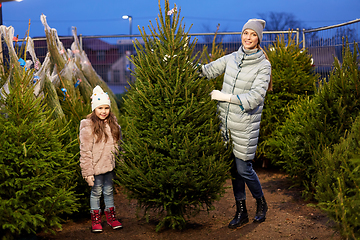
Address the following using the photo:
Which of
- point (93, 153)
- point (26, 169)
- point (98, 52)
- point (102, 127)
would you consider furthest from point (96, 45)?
point (26, 169)

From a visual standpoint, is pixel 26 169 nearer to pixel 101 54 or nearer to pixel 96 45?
pixel 101 54

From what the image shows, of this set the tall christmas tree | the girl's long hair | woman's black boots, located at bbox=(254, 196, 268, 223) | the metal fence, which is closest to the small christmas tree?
the girl's long hair

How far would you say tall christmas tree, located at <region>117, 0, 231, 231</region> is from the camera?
3559 mm

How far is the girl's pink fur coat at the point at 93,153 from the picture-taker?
4.03 m

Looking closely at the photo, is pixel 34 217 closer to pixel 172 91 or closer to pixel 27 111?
pixel 27 111

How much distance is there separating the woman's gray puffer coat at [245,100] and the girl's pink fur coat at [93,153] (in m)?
1.38

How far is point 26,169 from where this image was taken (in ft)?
11.4

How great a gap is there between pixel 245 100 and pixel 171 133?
89cm

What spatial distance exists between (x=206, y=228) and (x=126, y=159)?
135 cm

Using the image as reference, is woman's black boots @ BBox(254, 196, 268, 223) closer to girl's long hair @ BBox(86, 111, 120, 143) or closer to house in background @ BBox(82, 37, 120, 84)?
girl's long hair @ BBox(86, 111, 120, 143)

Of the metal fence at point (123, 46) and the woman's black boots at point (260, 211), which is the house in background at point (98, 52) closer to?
the metal fence at point (123, 46)

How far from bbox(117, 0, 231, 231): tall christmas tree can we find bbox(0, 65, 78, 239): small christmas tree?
73 cm

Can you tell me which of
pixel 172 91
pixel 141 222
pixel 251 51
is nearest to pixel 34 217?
pixel 141 222

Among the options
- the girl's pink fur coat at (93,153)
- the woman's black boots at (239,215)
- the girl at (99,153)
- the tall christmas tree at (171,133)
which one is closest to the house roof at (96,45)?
the girl at (99,153)
